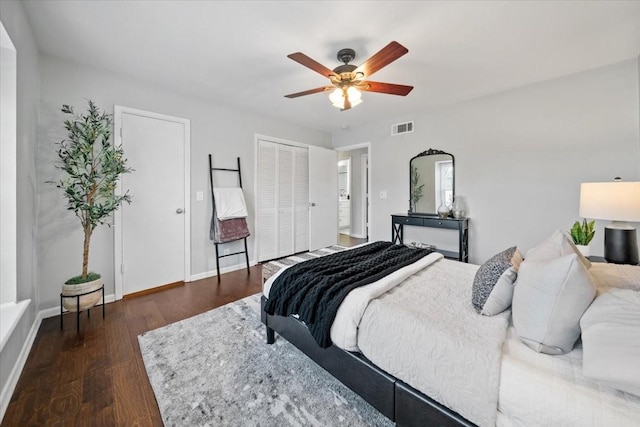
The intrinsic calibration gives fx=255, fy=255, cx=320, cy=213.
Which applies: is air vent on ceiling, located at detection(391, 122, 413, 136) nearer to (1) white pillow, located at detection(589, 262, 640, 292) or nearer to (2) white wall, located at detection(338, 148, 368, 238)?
(2) white wall, located at detection(338, 148, 368, 238)

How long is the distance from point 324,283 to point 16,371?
202 cm

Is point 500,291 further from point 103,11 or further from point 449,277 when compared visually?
point 103,11

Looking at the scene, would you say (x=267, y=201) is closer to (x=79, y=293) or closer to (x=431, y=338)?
(x=79, y=293)

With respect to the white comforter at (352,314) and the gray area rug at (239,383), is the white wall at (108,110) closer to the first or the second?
the gray area rug at (239,383)

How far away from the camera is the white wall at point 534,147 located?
2.62m

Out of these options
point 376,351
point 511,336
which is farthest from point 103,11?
point 511,336

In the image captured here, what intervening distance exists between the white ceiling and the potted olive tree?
0.70m

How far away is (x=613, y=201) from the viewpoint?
2.00m

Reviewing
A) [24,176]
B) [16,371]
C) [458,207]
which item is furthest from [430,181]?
[16,371]

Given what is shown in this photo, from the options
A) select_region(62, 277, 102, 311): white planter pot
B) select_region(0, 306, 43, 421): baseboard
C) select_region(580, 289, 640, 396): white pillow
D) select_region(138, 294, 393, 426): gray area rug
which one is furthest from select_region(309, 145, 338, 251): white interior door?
select_region(580, 289, 640, 396): white pillow

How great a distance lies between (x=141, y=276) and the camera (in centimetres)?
299

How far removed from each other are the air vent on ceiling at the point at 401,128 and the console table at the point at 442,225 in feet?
4.59

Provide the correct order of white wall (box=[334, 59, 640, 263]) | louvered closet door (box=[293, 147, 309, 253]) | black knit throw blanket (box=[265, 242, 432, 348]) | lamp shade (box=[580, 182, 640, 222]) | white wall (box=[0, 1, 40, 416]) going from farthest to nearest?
louvered closet door (box=[293, 147, 309, 253]) < white wall (box=[334, 59, 640, 263]) < lamp shade (box=[580, 182, 640, 222]) < white wall (box=[0, 1, 40, 416]) < black knit throw blanket (box=[265, 242, 432, 348])

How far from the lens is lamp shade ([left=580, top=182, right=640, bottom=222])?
1944 millimetres
